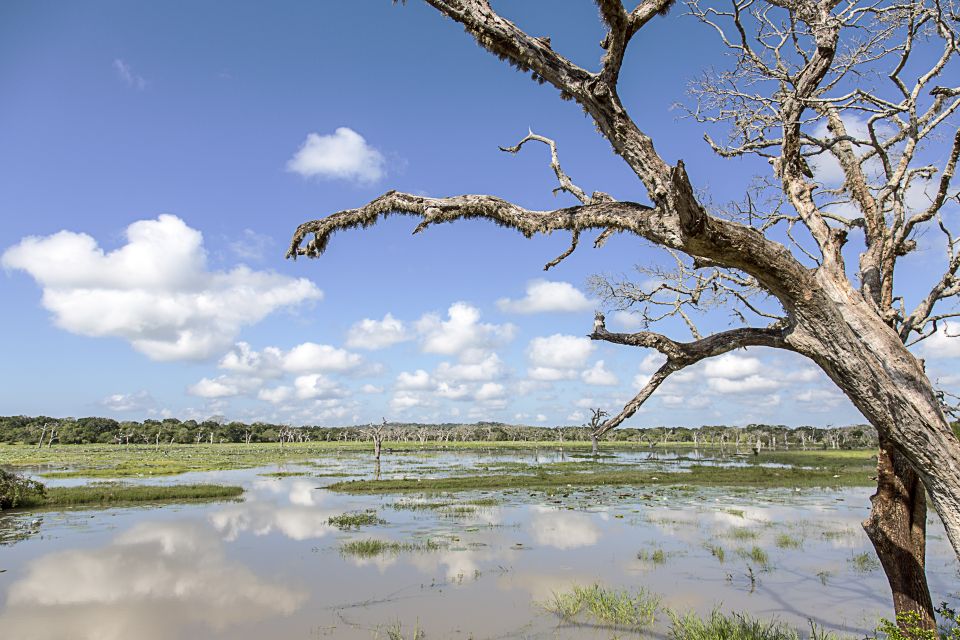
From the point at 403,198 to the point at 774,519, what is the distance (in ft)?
80.1

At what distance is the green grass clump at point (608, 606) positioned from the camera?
457 inches

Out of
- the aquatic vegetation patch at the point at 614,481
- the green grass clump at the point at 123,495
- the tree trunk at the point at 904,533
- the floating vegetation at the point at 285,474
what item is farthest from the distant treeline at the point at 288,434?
the tree trunk at the point at 904,533

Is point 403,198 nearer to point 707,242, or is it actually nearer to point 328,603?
point 707,242

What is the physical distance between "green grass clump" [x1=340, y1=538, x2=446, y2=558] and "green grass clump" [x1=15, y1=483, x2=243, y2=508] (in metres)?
15.6

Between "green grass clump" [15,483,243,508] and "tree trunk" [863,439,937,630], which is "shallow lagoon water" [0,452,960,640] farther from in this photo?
"tree trunk" [863,439,937,630]

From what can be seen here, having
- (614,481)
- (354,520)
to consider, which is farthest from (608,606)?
(614,481)

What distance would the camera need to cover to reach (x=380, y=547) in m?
18.3

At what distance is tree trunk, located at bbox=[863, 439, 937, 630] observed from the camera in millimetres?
6402

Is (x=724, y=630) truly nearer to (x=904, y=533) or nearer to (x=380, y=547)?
(x=904, y=533)

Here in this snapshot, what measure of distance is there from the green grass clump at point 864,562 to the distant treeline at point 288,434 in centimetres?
6712

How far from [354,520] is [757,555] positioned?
1451 centimetres

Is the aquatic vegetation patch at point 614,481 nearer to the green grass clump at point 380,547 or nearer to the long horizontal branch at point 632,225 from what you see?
the green grass clump at point 380,547

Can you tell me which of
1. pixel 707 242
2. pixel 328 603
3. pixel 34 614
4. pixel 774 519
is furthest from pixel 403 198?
pixel 774 519

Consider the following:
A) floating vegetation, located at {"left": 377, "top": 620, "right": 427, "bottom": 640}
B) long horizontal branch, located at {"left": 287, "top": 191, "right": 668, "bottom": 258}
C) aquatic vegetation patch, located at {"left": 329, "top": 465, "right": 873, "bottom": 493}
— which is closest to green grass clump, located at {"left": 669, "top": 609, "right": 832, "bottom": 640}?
floating vegetation, located at {"left": 377, "top": 620, "right": 427, "bottom": 640}
